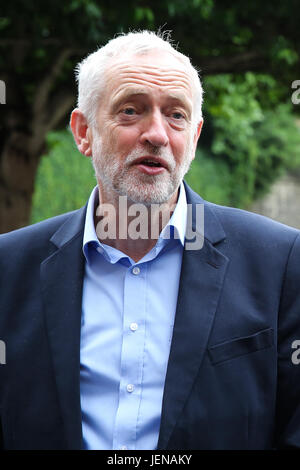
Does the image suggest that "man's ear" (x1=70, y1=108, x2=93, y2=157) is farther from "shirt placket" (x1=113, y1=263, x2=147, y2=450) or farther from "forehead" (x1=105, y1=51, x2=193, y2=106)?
"shirt placket" (x1=113, y1=263, x2=147, y2=450)

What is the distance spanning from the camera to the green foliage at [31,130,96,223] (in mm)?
11734

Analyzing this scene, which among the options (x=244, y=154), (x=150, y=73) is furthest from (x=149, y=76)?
(x=244, y=154)

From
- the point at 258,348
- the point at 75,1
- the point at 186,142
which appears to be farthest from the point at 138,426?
the point at 75,1

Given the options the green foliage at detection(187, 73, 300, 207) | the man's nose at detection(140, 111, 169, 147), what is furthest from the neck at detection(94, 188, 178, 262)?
the green foliage at detection(187, 73, 300, 207)

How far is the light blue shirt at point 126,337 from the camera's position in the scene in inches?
92.4

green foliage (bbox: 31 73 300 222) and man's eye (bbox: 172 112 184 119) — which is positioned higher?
green foliage (bbox: 31 73 300 222)

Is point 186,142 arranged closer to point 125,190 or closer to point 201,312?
point 125,190

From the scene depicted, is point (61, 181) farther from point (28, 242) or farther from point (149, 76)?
point (149, 76)

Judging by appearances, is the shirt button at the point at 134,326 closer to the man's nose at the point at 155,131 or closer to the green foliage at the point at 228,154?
the man's nose at the point at 155,131

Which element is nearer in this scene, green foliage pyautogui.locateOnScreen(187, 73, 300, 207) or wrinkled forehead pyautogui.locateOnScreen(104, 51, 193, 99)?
wrinkled forehead pyautogui.locateOnScreen(104, 51, 193, 99)

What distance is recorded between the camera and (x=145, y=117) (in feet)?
8.38

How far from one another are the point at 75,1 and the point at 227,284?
3.65m

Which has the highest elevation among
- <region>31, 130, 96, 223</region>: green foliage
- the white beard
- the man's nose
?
<region>31, 130, 96, 223</region>: green foliage

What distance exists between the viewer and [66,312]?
8.13 ft
